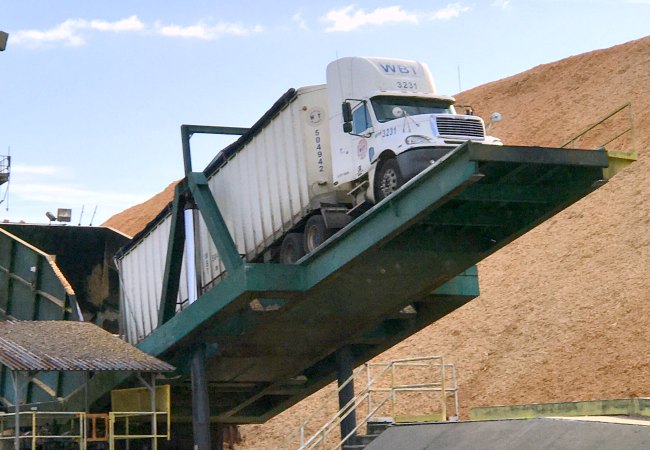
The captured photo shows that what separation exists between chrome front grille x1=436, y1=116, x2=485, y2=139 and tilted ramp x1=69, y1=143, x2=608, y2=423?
115cm

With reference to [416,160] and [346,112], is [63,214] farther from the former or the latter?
[416,160]

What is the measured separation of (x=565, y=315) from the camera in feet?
124

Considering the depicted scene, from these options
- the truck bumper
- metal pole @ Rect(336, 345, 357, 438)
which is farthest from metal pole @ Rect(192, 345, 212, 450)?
the truck bumper

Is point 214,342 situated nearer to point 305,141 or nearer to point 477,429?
point 305,141

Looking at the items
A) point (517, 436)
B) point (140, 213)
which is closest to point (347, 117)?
point (517, 436)

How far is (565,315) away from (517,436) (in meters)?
23.8

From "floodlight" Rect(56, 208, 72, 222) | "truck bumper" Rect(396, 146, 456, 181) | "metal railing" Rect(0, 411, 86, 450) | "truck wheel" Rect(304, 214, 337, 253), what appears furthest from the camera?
"floodlight" Rect(56, 208, 72, 222)

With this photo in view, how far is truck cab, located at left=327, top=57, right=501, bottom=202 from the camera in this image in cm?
1720

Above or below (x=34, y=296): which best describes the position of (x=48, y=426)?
below

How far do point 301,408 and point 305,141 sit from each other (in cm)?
2297

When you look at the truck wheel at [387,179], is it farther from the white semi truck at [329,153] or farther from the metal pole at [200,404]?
the metal pole at [200,404]

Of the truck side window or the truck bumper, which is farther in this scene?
the truck side window

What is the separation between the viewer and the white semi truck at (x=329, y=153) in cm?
1755

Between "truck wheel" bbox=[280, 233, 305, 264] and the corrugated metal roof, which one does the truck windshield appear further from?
the corrugated metal roof
